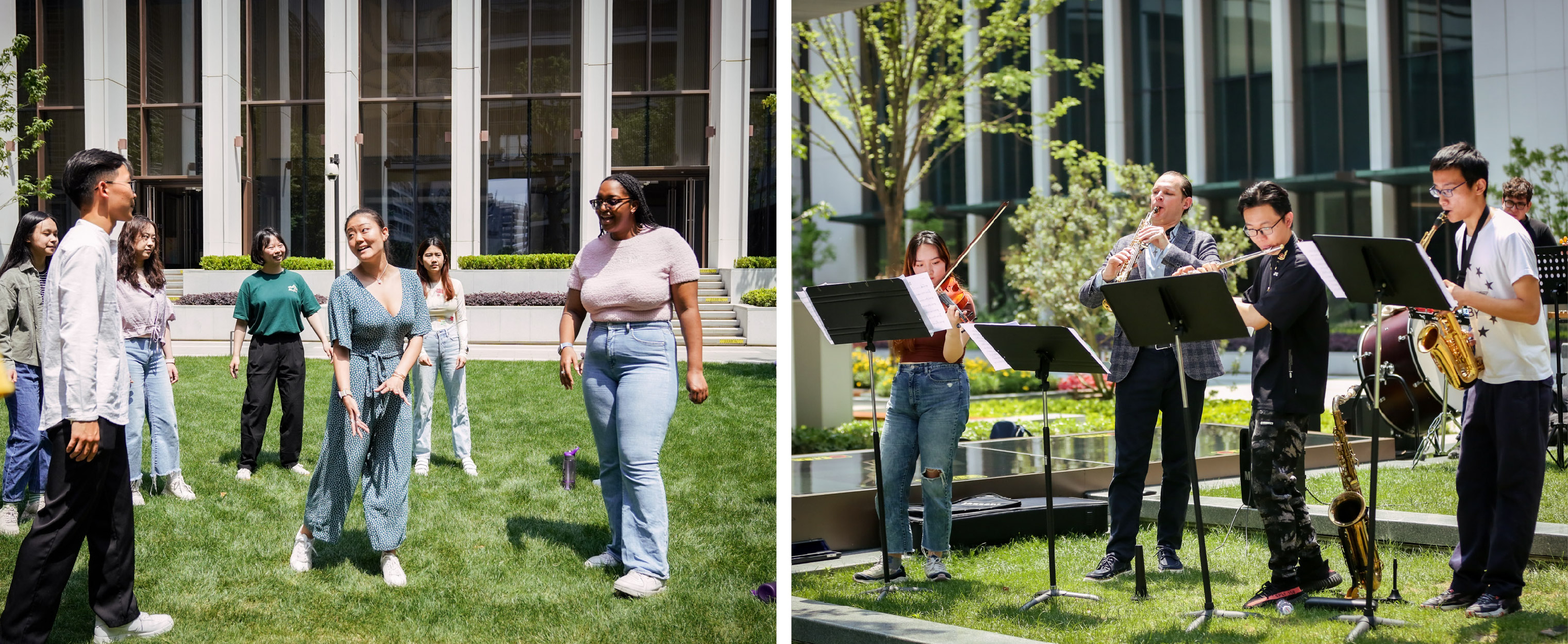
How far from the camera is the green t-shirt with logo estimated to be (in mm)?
3787

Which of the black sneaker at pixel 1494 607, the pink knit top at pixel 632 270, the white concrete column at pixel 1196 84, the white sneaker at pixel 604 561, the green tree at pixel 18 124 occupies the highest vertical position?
the white concrete column at pixel 1196 84

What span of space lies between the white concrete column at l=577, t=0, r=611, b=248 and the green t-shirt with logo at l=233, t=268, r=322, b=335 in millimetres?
971

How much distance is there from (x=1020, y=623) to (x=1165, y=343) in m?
1.32

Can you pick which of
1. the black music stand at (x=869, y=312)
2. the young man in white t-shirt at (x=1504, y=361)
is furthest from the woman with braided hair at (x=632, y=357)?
the young man in white t-shirt at (x=1504, y=361)

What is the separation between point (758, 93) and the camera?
410 cm

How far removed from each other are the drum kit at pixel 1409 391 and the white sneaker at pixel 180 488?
25.9 feet

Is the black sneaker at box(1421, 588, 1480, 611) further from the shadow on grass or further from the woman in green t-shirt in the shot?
the woman in green t-shirt

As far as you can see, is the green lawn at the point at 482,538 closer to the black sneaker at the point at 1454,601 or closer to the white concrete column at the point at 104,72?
the white concrete column at the point at 104,72

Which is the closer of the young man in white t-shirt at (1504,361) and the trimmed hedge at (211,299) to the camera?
the trimmed hedge at (211,299)

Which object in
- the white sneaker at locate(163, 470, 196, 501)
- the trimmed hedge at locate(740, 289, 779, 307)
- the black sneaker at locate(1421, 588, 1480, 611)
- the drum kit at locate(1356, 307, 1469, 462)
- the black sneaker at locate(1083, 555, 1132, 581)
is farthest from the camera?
the drum kit at locate(1356, 307, 1469, 462)

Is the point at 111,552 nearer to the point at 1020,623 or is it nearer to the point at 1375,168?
the point at 1020,623

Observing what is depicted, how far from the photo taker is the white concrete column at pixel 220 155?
367 centimetres

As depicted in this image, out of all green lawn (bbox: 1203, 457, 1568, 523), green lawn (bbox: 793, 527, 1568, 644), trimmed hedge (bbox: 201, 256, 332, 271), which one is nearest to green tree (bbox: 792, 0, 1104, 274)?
green lawn (bbox: 1203, 457, 1568, 523)

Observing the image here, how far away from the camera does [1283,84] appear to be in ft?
71.2
